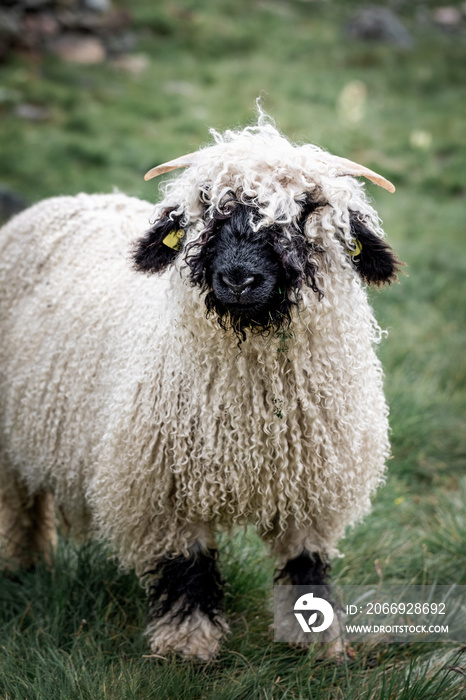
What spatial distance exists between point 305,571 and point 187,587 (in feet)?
1.53

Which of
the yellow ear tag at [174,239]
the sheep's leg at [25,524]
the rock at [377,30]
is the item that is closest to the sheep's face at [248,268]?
the yellow ear tag at [174,239]

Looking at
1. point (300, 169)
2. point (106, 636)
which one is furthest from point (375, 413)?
point (106, 636)

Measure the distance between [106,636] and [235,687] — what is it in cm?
57

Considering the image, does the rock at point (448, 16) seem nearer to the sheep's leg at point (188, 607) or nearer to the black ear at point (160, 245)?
the black ear at point (160, 245)

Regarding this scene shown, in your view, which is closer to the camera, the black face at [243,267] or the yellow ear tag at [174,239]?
the black face at [243,267]

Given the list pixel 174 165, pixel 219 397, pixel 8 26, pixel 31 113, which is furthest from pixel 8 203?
pixel 8 26

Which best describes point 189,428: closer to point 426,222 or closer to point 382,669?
point 382,669

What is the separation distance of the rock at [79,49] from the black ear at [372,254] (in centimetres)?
883

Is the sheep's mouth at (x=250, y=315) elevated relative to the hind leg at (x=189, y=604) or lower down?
elevated

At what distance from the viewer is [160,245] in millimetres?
2479

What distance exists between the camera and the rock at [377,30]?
13.0 metres

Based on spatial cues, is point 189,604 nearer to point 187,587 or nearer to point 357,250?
point 187,587

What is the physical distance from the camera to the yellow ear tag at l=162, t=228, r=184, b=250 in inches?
97.3

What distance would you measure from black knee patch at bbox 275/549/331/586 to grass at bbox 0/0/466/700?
251 millimetres
